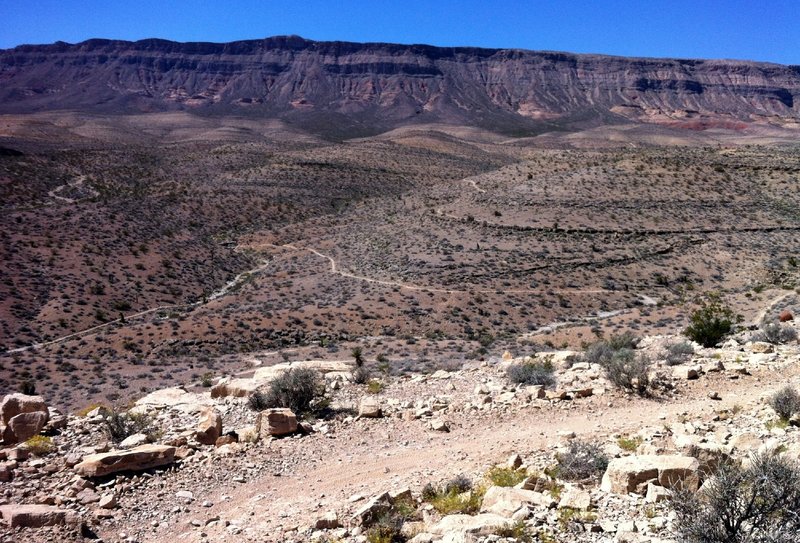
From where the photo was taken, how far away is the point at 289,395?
44.4 feet

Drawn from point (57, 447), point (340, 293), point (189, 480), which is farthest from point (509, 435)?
point (340, 293)

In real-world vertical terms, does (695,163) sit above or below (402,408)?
above

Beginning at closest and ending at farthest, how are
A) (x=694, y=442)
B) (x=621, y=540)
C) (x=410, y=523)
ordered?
1. (x=621, y=540)
2. (x=410, y=523)
3. (x=694, y=442)

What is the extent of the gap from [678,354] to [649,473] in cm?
953

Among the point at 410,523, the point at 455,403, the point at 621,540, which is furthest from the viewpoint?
the point at 455,403

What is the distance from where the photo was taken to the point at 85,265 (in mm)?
43000

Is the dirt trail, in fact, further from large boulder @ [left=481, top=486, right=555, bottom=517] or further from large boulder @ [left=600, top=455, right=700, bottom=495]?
large boulder @ [left=600, top=455, right=700, bottom=495]

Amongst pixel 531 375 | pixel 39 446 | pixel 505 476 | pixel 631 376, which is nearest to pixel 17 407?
pixel 39 446

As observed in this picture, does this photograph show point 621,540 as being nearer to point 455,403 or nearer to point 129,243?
point 455,403

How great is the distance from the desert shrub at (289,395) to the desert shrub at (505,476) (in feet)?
17.6

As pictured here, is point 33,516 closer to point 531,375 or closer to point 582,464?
point 582,464

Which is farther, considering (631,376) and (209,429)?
(631,376)

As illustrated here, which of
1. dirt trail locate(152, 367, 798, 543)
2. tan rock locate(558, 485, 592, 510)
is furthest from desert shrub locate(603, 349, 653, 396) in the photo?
tan rock locate(558, 485, 592, 510)

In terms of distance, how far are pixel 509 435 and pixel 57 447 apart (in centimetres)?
806
